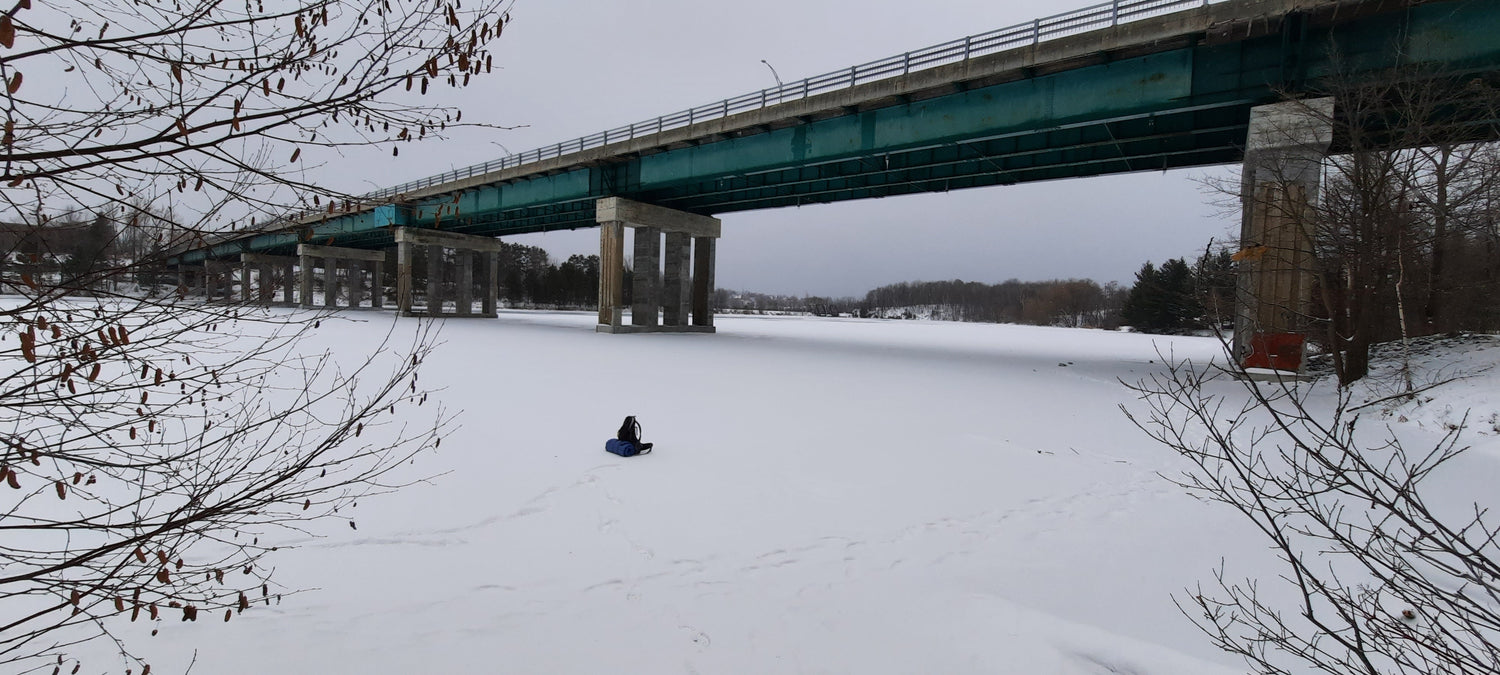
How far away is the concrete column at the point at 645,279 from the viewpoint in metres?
33.0

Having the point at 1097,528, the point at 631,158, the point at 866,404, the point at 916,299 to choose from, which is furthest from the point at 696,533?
the point at 916,299

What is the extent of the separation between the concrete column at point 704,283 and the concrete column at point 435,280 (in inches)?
745

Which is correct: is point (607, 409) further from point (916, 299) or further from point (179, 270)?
point (916, 299)

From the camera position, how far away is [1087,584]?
4.71 meters

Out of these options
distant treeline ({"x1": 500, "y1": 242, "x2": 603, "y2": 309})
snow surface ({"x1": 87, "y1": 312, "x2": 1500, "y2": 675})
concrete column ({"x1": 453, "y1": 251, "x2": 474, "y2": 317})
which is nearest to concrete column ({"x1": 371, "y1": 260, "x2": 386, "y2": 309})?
concrete column ({"x1": 453, "y1": 251, "x2": 474, "y2": 317})

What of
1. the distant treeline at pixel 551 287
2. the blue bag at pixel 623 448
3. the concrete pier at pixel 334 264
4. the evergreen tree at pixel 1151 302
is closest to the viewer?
the blue bag at pixel 623 448

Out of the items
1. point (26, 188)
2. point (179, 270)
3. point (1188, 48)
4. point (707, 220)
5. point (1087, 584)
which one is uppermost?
point (1188, 48)

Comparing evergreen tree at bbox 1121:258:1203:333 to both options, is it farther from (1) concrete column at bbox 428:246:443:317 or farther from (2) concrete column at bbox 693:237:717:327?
(1) concrete column at bbox 428:246:443:317

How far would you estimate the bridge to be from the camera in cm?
1450

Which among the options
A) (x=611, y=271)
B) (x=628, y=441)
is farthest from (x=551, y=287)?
(x=628, y=441)

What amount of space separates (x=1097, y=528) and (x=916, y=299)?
617 ft

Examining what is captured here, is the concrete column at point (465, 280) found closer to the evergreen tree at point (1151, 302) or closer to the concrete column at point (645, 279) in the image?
the concrete column at point (645, 279)

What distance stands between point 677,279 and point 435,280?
73.0 feet

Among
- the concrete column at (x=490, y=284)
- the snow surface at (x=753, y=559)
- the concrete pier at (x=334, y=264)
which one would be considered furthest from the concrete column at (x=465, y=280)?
the snow surface at (x=753, y=559)
